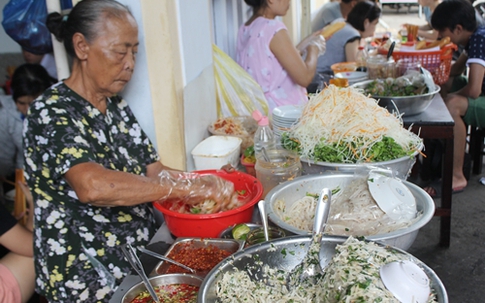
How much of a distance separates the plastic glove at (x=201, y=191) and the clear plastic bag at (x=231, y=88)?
4.62ft

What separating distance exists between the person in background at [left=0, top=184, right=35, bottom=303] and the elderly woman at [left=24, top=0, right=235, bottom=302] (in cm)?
45

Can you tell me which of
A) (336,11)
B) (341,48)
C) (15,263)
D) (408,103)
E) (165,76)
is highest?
(165,76)

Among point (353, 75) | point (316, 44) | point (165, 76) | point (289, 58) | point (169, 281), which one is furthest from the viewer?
point (353, 75)

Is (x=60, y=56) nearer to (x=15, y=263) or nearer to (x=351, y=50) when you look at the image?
(x=15, y=263)

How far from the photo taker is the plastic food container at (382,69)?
4.29 meters

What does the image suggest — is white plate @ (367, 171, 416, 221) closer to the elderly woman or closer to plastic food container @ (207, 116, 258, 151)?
the elderly woman

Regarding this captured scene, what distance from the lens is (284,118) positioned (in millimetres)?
2885

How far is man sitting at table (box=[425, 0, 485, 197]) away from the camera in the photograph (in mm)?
4785

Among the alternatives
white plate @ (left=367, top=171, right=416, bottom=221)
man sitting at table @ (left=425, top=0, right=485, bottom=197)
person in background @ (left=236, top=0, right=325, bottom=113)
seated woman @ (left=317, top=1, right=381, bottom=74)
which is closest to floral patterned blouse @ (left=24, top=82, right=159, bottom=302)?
white plate @ (left=367, top=171, right=416, bottom=221)

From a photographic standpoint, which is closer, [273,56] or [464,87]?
[273,56]

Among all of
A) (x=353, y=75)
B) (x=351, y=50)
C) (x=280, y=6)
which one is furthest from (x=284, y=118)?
(x=351, y=50)

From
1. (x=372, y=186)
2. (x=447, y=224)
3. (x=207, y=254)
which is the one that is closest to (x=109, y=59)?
(x=207, y=254)

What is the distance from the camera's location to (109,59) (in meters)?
2.22

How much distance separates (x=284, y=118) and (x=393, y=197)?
1.19 meters
